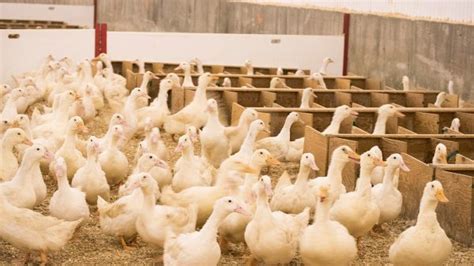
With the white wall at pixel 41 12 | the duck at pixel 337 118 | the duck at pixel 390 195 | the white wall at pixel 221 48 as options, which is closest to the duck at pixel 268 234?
the duck at pixel 390 195

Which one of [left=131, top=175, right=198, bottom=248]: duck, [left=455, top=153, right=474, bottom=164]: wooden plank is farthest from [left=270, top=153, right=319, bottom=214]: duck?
[left=455, top=153, right=474, bottom=164]: wooden plank

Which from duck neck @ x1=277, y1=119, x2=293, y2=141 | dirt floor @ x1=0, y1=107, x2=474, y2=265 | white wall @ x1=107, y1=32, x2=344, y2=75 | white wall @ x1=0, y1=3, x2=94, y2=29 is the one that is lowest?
dirt floor @ x1=0, y1=107, x2=474, y2=265

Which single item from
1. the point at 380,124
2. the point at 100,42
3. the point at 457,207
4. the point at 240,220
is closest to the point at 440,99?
the point at 380,124

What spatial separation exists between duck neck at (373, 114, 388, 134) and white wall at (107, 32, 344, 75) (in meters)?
5.52

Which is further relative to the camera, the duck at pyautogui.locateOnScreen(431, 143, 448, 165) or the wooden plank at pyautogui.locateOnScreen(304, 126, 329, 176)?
the wooden plank at pyautogui.locateOnScreen(304, 126, 329, 176)

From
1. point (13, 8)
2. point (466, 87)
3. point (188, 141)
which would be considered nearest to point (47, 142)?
point (188, 141)

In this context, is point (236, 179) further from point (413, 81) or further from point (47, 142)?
point (413, 81)

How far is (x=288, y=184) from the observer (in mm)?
7973

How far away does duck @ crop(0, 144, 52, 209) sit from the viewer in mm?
7367

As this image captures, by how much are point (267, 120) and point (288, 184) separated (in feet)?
9.11

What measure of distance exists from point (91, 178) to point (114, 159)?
32.0 inches

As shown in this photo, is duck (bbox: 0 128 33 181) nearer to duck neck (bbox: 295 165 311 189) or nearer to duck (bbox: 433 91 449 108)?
duck neck (bbox: 295 165 311 189)

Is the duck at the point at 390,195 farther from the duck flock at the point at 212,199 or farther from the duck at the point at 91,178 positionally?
the duck at the point at 91,178

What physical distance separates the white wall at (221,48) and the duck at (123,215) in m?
8.36
